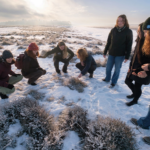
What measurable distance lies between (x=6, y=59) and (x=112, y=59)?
3212 millimetres

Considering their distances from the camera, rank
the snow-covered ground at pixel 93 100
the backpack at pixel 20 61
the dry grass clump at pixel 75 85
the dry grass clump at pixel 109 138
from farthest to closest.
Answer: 1. the dry grass clump at pixel 75 85
2. the backpack at pixel 20 61
3. the snow-covered ground at pixel 93 100
4. the dry grass clump at pixel 109 138

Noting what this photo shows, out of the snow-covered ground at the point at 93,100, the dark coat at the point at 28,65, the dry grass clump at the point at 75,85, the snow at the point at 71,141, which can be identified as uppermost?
the dark coat at the point at 28,65

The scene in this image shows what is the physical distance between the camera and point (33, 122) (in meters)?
1.87

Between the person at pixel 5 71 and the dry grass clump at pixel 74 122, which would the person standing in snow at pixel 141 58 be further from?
the person at pixel 5 71

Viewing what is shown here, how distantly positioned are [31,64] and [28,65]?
190 mm

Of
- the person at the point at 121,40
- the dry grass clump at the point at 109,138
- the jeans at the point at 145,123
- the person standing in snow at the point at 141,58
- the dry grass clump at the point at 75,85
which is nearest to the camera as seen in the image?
the dry grass clump at the point at 109,138

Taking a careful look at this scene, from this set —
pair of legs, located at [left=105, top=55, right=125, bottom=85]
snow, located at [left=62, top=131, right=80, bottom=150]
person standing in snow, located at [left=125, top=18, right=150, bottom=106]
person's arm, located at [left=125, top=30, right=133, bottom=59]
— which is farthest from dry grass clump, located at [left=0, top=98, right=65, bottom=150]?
person's arm, located at [left=125, top=30, right=133, bottom=59]

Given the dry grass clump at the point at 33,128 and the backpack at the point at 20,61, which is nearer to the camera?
the dry grass clump at the point at 33,128

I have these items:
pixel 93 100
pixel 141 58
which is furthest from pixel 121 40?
pixel 93 100

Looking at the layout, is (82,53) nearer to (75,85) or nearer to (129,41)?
(75,85)

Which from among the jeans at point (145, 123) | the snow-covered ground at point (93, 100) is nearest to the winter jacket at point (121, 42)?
the snow-covered ground at point (93, 100)

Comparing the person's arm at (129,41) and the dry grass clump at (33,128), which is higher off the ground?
the person's arm at (129,41)

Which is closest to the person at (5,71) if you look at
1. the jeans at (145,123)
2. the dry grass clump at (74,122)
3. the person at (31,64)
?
the person at (31,64)

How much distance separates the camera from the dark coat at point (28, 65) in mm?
3160
